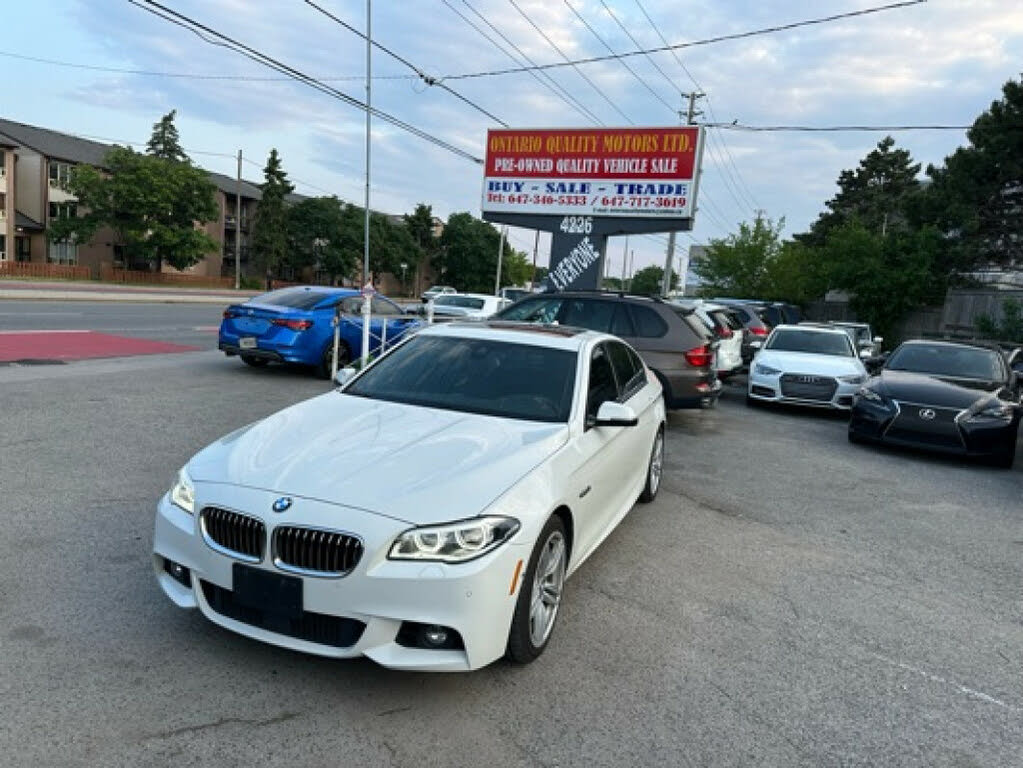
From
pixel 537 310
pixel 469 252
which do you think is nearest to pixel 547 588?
pixel 537 310

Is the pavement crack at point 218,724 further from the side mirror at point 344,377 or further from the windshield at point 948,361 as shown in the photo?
the windshield at point 948,361

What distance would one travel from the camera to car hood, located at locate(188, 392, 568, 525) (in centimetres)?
302

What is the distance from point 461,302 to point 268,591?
59.1ft

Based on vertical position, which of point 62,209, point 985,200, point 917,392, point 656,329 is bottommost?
point 917,392

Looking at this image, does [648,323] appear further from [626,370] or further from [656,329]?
[626,370]

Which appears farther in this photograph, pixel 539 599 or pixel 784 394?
pixel 784 394

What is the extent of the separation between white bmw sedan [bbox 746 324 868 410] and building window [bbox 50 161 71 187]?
6041 centimetres

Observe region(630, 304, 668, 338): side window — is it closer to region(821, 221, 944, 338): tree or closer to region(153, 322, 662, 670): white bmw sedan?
region(153, 322, 662, 670): white bmw sedan

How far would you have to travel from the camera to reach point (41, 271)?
4597cm

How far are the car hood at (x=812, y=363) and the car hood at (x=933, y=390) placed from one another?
2237mm

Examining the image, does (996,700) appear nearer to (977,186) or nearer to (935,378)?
(935,378)

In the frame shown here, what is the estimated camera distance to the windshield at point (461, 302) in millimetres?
20375

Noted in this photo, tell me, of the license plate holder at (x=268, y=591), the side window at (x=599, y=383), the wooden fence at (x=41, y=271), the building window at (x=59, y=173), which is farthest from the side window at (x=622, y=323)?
the building window at (x=59, y=173)

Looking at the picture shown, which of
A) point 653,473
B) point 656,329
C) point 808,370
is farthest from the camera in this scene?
point 808,370
